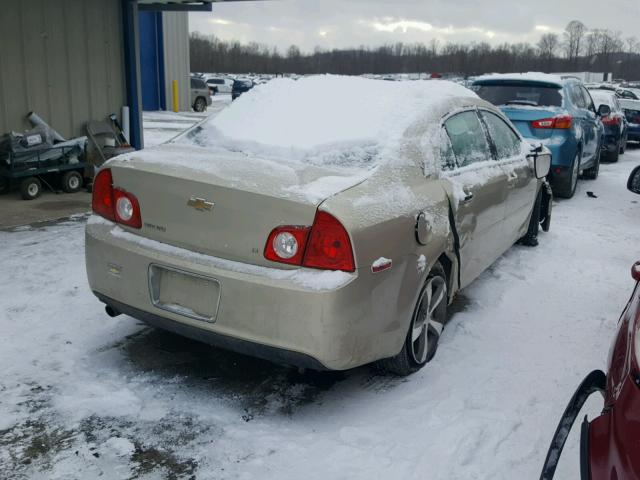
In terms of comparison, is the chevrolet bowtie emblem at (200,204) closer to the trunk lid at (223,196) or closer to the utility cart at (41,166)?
the trunk lid at (223,196)

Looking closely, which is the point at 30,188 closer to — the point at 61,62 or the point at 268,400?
the point at 61,62

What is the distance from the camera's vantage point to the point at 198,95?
28.6 meters

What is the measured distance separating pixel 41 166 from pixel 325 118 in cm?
551

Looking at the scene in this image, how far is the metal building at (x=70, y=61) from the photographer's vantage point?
337 inches

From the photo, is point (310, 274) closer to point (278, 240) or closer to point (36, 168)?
point (278, 240)

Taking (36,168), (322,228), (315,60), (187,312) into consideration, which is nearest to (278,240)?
(322,228)

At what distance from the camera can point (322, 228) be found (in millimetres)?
3094

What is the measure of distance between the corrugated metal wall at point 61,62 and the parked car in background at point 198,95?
1882cm

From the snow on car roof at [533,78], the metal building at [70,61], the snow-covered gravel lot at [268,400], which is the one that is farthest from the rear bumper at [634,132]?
the snow-covered gravel lot at [268,400]

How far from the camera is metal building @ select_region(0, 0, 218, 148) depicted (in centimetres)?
857

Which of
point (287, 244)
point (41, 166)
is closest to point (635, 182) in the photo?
point (287, 244)

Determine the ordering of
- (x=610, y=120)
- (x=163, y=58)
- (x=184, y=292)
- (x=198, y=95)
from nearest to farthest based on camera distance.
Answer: (x=184, y=292) → (x=610, y=120) → (x=163, y=58) → (x=198, y=95)

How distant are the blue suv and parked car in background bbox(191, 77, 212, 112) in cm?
2035

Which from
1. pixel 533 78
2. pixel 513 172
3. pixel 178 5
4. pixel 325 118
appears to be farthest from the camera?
pixel 178 5
